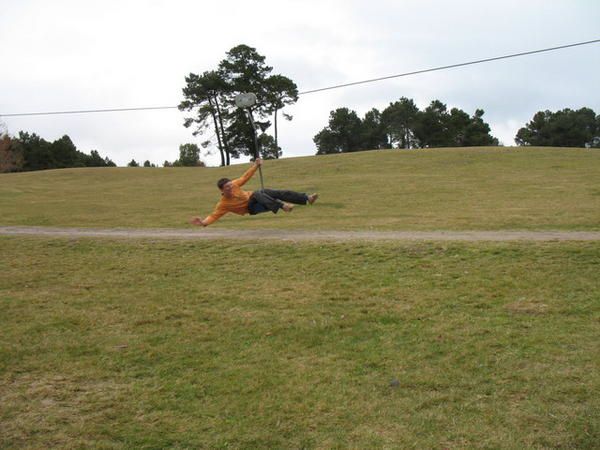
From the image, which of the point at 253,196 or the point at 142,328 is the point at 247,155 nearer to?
the point at 253,196

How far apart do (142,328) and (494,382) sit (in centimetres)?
521

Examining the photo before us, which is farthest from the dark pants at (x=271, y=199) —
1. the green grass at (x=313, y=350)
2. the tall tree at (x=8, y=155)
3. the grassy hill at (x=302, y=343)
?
the tall tree at (x=8, y=155)

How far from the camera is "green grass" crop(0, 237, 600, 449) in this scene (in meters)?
5.55

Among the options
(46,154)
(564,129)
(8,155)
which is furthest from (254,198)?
(46,154)

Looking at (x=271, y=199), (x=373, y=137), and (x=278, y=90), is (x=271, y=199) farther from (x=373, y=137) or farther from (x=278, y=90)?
(x=373, y=137)

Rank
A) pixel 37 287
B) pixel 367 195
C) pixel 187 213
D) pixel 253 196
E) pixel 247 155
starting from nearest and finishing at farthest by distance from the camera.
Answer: pixel 37 287, pixel 253 196, pixel 187 213, pixel 367 195, pixel 247 155

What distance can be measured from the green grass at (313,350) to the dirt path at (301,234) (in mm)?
1104

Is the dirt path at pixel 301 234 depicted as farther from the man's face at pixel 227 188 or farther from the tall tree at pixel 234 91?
the tall tree at pixel 234 91

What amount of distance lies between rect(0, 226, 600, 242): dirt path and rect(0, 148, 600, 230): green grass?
107 centimetres

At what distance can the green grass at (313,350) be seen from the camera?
18.2ft

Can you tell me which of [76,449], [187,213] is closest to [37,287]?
[76,449]

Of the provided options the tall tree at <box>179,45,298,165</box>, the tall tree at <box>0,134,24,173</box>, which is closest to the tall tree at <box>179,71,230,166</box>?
the tall tree at <box>179,45,298,165</box>

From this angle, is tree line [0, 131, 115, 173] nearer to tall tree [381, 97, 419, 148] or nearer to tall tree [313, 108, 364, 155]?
tall tree [313, 108, 364, 155]

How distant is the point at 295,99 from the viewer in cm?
6353
